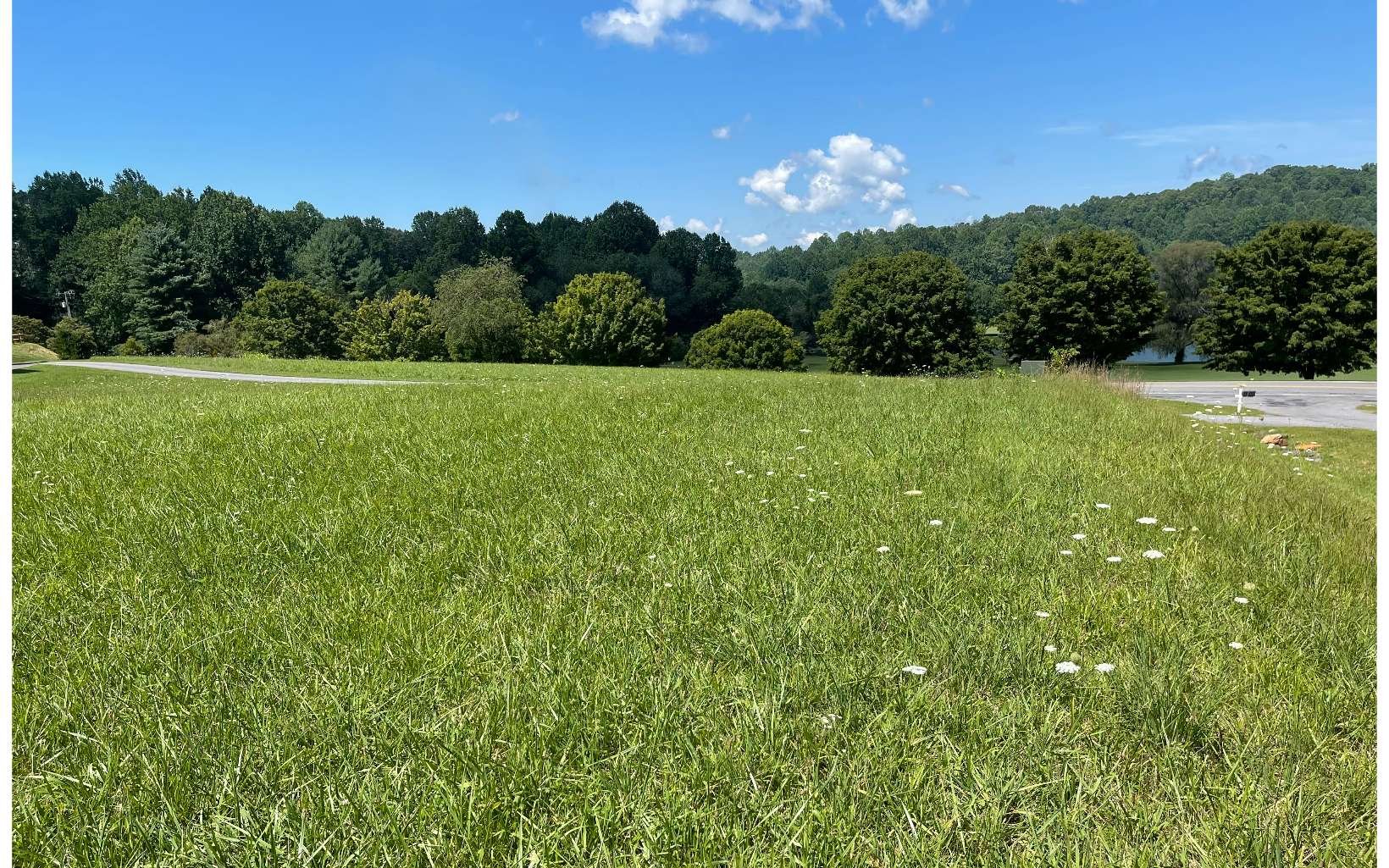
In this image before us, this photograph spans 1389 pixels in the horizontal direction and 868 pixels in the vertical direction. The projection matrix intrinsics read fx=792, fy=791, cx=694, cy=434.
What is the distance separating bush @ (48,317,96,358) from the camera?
50.2 m

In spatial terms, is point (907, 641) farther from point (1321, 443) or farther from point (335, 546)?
point (1321, 443)

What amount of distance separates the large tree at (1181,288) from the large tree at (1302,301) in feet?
57.8

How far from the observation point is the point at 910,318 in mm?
49594

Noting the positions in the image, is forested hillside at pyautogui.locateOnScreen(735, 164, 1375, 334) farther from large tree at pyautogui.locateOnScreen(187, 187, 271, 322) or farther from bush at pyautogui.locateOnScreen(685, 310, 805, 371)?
large tree at pyautogui.locateOnScreen(187, 187, 271, 322)

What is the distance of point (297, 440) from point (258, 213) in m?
88.2

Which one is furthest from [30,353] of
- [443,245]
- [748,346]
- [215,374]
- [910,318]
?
[910,318]

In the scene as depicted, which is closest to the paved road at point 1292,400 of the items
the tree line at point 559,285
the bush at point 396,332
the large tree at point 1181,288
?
the tree line at point 559,285

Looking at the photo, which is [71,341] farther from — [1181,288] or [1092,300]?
[1181,288]

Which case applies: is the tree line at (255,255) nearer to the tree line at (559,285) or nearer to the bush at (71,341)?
the tree line at (559,285)

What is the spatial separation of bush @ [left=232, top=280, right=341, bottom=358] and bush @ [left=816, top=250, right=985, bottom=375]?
36.5 metres

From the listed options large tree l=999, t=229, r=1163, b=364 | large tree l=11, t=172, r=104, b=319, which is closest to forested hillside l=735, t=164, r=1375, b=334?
large tree l=999, t=229, r=1163, b=364

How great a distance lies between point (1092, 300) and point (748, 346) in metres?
22.7

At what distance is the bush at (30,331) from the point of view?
5169cm

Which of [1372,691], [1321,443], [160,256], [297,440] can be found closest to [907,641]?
[1372,691]
